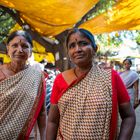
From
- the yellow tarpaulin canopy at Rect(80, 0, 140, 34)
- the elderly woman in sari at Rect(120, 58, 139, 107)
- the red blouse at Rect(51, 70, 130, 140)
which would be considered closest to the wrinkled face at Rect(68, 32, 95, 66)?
the red blouse at Rect(51, 70, 130, 140)

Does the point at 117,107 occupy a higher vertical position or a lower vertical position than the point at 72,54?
lower

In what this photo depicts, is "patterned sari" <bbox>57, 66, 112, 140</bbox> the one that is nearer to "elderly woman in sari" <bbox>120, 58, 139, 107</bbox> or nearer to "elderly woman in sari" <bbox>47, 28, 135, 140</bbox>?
"elderly woman in sari" <bbox>47, 28, 135, 140</bbox>

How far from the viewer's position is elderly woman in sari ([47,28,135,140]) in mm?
1981

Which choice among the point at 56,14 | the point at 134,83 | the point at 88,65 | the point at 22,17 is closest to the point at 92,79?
the point at 88,65

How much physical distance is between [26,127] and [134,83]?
4.68m

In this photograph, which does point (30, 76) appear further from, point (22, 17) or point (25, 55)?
point (22, 17)

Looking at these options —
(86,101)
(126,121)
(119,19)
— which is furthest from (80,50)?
(119,19)

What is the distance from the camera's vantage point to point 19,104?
2.42 meters

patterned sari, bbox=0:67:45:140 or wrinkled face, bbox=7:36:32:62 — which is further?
wrinkled face, bbox=7:36:32:62

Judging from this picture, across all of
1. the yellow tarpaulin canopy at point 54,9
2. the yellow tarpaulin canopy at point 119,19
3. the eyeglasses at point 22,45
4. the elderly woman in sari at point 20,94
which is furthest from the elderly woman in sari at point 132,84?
the eyeglasses at point 22,45

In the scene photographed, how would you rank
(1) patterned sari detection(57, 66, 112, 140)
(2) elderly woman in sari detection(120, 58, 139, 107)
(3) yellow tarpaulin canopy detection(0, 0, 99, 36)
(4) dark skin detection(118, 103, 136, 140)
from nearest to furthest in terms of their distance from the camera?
(1) patterned sari detection(57, 66, 112, 140)
(4) dark skin detection(118, 103, 136, 140)
(3) yellow tarpaulin canopy detection(0, 0, 99, 36)
(2) elderly woman in sari detection(120, 58, 139, 107)

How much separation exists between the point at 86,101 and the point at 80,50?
0.36 meters

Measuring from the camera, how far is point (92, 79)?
2.10 meters

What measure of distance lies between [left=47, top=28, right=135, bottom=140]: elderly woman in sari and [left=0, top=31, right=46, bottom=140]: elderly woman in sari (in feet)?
0.95
